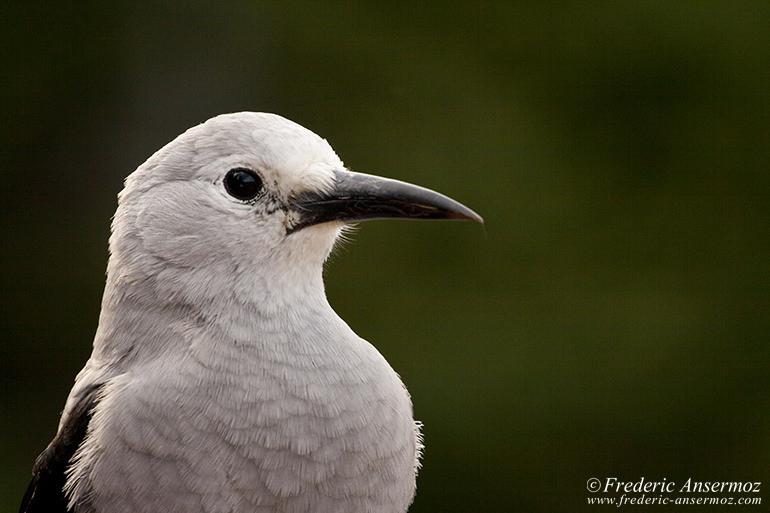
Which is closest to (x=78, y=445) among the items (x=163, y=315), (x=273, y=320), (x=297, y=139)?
(x=163, y=315)

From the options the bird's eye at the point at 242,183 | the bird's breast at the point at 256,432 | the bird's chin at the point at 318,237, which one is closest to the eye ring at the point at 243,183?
the bird's eye at the point at 242,183

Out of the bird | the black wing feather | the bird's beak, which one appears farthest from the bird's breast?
the bird's beak

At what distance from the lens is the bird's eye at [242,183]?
1725mm

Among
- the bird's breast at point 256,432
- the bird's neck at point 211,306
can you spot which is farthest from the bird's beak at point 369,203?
the bird's breast at point 256,432

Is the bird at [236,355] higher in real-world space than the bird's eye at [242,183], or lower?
lower

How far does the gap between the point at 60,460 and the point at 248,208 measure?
68 cm

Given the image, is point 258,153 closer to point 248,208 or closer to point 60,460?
point 248,208

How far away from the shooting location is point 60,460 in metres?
1.82

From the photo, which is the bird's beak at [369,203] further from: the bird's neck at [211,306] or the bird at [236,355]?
the bird's neck at [211,306]

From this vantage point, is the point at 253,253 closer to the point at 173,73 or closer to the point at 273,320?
the point at 273,320

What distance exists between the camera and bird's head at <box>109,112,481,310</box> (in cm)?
171

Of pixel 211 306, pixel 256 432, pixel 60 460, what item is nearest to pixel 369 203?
pixel 211 306

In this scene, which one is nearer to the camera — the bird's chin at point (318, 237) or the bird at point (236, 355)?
the bird at point (236, 355)

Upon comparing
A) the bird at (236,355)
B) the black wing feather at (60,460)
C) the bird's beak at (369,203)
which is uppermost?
the bird's beak at (369,203)
